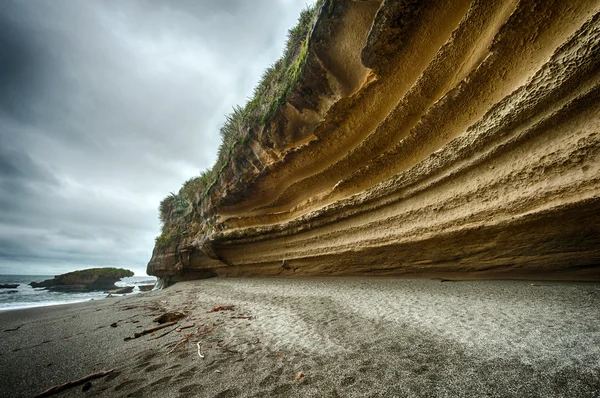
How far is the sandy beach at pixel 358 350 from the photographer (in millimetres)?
1378

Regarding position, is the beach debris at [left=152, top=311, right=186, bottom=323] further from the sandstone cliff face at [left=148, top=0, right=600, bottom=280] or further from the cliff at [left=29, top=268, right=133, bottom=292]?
the cliff at [left=29, top=268, right=133, bottom=292]

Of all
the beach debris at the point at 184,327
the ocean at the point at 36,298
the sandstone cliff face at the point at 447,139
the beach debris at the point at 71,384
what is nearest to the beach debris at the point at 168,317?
the beach debris at the point at 184,327

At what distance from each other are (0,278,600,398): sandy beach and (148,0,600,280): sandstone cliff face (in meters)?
0.81

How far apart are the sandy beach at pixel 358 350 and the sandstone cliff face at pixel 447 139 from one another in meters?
0.81

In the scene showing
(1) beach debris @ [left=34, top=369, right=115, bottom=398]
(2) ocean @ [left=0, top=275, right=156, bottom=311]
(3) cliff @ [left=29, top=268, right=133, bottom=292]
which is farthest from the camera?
(3) cliff @ [left=29, top=268, right=133, bottom=292]

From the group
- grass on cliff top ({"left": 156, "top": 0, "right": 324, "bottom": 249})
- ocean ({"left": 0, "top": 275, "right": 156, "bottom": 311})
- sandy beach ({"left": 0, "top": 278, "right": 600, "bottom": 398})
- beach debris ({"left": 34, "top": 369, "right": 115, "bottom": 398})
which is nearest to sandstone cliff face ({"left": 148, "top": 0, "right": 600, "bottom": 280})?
grass on cliff top ({"left": 156, "top": 0, "right": 324, "bottom": 249})

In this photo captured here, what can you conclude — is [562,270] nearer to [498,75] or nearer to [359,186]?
[498,75]

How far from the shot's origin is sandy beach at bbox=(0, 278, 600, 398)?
1378 millimetres

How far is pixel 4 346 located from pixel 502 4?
789cm

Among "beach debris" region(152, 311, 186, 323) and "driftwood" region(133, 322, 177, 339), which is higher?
"beach debris" region(152, 311, 186, 323)

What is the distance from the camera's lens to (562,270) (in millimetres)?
3119

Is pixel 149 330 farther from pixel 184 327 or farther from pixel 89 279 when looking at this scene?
pixel 89 279

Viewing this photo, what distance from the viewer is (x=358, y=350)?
1890mm

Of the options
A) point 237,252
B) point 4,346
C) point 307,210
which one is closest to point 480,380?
point 307,210
